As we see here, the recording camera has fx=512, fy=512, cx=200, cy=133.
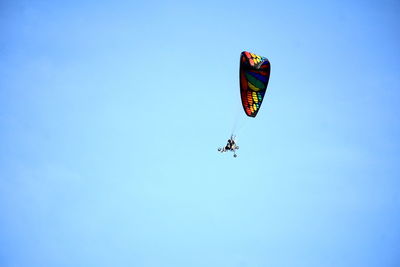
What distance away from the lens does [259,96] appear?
138 ft

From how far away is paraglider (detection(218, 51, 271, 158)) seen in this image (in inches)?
1561

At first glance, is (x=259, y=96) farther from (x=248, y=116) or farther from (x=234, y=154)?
(x=234, y=154)

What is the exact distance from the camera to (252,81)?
40.8 metres

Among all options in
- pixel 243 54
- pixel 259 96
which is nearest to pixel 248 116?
Answer: pixel 259 96

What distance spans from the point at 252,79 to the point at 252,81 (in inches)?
9.2

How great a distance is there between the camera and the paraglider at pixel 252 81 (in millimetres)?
39656

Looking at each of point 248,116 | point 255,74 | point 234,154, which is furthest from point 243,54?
point 234,154

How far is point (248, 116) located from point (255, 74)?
349cm

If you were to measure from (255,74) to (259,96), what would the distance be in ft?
8.27

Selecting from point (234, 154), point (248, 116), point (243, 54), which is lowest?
point (234, 154)

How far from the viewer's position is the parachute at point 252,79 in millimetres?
39625

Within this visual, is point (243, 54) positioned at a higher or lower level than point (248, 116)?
higher

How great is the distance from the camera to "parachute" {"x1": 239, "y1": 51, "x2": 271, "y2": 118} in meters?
39.6

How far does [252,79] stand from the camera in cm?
4062
